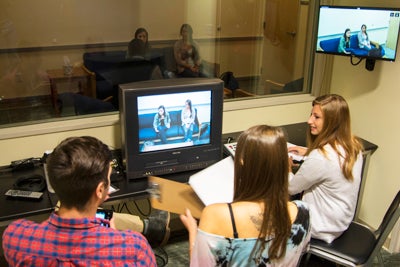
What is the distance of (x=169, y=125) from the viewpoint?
226 cm

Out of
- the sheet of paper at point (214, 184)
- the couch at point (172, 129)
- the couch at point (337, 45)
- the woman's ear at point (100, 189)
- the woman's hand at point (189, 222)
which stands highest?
the couch at point (337, 45)

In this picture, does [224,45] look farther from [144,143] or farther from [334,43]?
[144,143]

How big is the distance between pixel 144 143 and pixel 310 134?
946 millimetres

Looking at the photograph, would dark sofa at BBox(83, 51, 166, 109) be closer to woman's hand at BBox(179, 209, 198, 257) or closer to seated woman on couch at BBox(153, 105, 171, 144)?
seated woman on couch at BBox(153, 105, 171, 144)

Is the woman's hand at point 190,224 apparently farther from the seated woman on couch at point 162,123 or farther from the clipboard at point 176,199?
the seated woman on couch at point 162,123

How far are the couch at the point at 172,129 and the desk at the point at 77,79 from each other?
0.99 metres

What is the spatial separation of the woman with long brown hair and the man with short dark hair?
23 cm

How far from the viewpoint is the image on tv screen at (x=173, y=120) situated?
218 cm

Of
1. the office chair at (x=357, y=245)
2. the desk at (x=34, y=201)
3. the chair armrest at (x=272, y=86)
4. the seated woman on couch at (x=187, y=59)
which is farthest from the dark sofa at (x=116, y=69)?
the office chair at (x=357, y=245)

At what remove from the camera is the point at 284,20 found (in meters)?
3.91

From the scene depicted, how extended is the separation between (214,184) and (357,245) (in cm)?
87

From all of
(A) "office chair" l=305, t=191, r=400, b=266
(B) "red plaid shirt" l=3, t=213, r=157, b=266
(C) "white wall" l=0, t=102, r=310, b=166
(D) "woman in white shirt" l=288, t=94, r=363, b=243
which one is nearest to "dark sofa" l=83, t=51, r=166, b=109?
(C) "white wall" l=0, t=102, r=310, b=166

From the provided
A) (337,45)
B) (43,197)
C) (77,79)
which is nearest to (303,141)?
(337,45)

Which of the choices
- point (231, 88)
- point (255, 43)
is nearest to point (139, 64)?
point (231, 88)
